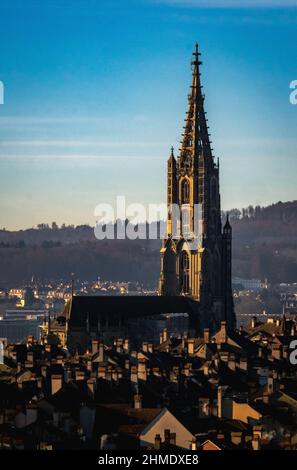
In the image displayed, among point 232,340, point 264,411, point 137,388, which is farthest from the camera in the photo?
point 232,340

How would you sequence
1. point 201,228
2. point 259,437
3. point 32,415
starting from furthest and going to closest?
point 201,228
point 32,415
point 259,437

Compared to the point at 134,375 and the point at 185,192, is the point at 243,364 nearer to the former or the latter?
the point at 134,375

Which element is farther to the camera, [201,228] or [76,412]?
[201,228]

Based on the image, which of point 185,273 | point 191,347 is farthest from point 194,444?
point 185,273

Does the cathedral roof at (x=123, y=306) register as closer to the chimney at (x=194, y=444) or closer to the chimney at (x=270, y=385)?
the chimney at (x=270, y=385)

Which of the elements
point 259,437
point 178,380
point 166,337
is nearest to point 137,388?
point 178,380

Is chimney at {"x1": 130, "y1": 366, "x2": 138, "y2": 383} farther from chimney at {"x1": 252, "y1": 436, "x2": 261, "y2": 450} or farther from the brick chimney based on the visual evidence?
the brick chimney

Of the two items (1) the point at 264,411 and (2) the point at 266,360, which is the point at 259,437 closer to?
(1) the point at 264,411
